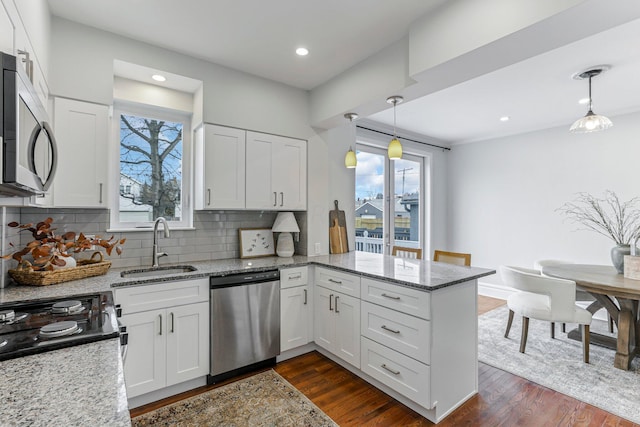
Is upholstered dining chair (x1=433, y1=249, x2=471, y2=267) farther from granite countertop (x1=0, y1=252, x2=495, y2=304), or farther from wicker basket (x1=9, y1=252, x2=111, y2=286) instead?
wicker basket (x1=9, y1=252, x2=111, y2=286)

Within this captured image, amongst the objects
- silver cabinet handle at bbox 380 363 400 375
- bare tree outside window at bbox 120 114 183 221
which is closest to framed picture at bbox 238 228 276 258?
bare tree outside window at bbox 120 114 183 221

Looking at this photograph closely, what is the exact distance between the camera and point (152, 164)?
2930 millimetres

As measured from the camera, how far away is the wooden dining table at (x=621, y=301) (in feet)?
8.73

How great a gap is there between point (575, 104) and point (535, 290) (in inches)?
93.4

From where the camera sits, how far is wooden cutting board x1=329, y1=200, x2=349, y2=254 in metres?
3.70

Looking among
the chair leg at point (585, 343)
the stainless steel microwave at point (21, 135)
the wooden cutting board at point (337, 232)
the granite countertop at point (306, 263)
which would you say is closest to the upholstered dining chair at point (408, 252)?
the granite countertop at point (306, 263)

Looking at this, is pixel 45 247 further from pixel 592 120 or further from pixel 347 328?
pixel 592 120

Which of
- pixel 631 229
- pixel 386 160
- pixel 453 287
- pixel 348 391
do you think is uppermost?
pixel 386 160

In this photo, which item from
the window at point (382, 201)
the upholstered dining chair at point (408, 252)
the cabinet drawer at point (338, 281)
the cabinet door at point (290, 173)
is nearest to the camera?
the cabinet drawer at point (338, 281)

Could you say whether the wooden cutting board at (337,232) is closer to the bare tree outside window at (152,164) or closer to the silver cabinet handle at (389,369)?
the silver cabinet handle at (389,369)

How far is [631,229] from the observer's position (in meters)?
3.96

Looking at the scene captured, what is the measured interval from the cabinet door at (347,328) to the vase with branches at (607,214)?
3316mm

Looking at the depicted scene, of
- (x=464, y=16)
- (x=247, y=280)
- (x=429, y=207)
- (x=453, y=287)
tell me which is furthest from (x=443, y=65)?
(x=429, y=207)

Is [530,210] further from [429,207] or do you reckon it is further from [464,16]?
[464,16]
